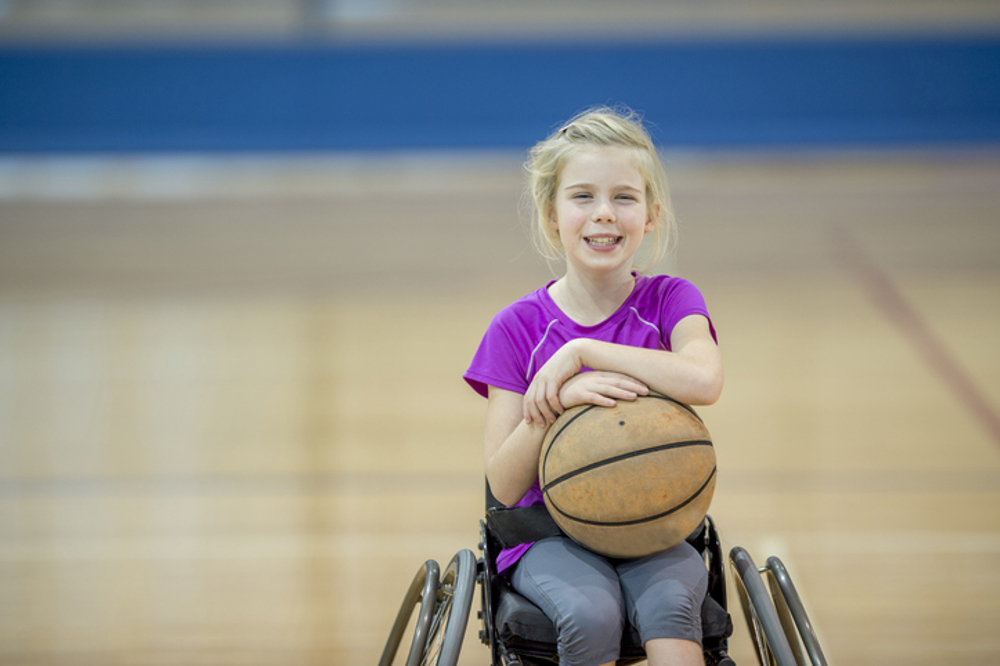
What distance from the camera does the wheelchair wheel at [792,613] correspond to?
51.0 inches

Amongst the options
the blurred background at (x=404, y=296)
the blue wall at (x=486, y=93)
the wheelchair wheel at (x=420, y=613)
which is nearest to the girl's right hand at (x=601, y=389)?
the wheelchair wheel at (x=420, y=613)

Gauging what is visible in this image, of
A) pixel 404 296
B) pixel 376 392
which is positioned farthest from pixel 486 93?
pixel 376 392

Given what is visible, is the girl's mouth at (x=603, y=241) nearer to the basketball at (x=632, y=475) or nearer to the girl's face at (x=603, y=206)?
the girl's face at (x=603, y=206)

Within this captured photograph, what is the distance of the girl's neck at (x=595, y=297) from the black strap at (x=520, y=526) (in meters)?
0.36

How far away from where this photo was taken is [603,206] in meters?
1.43

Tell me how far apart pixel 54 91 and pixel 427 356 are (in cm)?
252

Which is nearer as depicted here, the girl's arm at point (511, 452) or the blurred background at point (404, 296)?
the girl's arm at point (511, 452)

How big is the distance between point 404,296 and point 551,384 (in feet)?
14.7

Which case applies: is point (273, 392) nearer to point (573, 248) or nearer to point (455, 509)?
point (455, 509)

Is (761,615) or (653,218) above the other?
(653,218)

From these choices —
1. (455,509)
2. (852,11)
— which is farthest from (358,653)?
(852,11)

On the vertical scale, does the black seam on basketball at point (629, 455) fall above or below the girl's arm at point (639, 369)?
below

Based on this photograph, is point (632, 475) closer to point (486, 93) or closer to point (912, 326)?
point (486, 93)

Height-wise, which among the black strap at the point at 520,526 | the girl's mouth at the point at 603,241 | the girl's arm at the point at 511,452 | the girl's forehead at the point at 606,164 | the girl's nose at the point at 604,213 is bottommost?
the black strap at the point at 520,526
